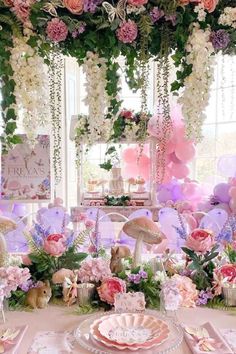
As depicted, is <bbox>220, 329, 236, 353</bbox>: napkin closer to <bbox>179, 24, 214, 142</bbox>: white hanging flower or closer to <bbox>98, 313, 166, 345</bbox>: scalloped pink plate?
<bbox>98, 313, 166, 345</bbox>: scalloped pink plate

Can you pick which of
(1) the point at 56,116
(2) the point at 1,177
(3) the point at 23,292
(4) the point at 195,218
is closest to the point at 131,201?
(4) the point at 195,218

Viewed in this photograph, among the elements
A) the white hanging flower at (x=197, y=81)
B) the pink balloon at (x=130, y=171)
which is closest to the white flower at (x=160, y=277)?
the white hanging flower at (x=197, y=81)

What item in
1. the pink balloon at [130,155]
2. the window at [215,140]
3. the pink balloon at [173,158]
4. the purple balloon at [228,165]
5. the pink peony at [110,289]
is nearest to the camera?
the pink peony at [110,289]

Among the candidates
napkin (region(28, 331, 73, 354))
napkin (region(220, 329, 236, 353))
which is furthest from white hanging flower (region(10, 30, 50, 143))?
napkin (region(220, 329, 236, 353))

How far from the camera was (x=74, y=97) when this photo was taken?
633cm

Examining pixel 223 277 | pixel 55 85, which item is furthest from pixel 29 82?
pixel 223 277

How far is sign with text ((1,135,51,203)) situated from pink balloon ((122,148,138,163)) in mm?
1580

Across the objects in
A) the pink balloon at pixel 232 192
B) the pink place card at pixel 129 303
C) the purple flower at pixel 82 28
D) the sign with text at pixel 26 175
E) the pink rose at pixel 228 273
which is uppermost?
the purple flower at pixel 82 28

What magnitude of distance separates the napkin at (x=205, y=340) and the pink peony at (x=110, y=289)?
31 centimetres

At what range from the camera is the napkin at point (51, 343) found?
3.92ft

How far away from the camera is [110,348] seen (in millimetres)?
1181

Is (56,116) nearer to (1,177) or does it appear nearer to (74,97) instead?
(1,177)

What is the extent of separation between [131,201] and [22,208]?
1458 millimetres

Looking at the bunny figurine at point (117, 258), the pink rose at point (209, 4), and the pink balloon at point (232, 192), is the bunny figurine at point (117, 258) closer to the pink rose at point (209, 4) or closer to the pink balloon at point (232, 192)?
the pink rose at point (209, 4)
